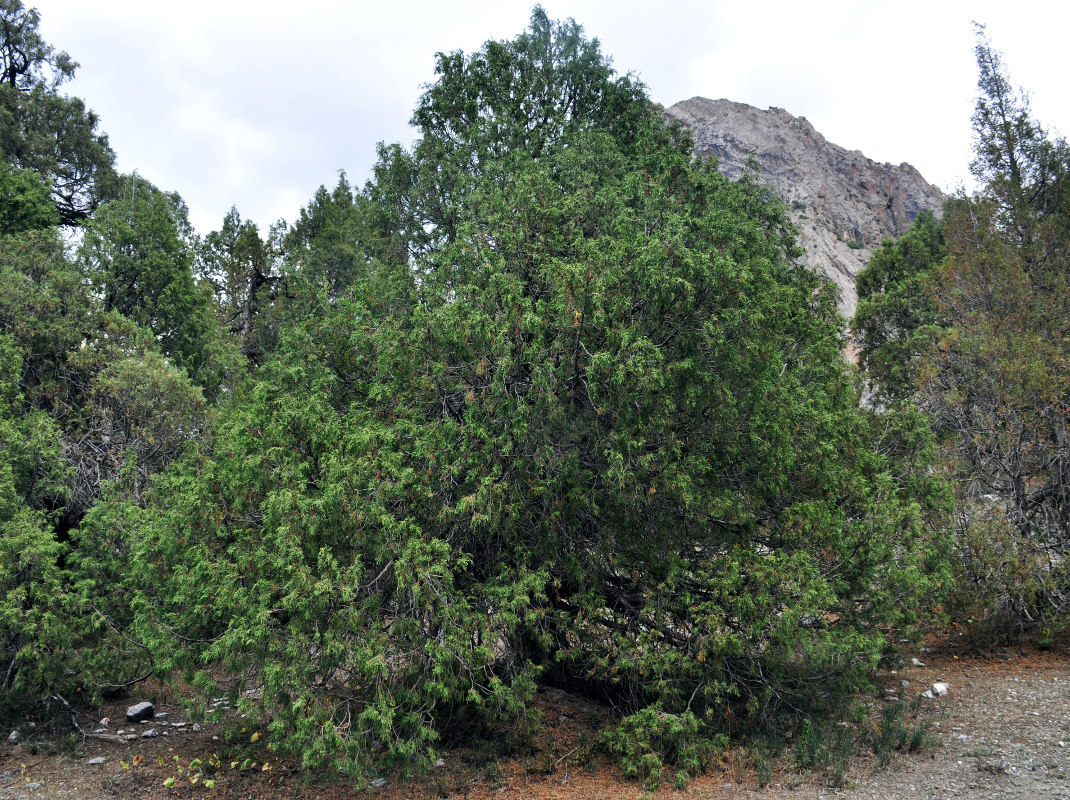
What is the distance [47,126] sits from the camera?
2158cm

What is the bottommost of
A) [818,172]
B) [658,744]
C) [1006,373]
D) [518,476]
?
[658,744]

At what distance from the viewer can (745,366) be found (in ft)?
23.6

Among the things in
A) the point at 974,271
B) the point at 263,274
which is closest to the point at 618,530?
the point at 974,271

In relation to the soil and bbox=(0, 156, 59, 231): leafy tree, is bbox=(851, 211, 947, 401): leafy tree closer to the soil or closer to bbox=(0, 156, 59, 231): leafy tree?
the soil

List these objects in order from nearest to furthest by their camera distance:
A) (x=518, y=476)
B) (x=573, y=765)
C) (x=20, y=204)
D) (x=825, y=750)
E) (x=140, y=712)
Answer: (x=518, y=476) → (x=825, y=750) → (x=573, y=765) → (x=140, y=712) → (x=20, y=204)

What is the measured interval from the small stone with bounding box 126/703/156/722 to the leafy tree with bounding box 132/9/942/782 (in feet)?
9.83

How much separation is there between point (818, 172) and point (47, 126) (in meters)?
98.0

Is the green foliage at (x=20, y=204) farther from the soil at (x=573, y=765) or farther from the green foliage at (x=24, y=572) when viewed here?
the soil at (x=573, y=765)

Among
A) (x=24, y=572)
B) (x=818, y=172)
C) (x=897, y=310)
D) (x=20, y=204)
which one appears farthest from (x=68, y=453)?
(x=818, y=172)

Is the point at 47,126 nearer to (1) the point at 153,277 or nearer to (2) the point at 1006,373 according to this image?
(1) the point at 153,277

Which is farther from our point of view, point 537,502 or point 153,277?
point 153,277

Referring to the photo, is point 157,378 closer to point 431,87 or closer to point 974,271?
point 431,87

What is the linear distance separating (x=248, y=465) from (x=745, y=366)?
4964 millimetres

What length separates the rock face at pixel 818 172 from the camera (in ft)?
298
